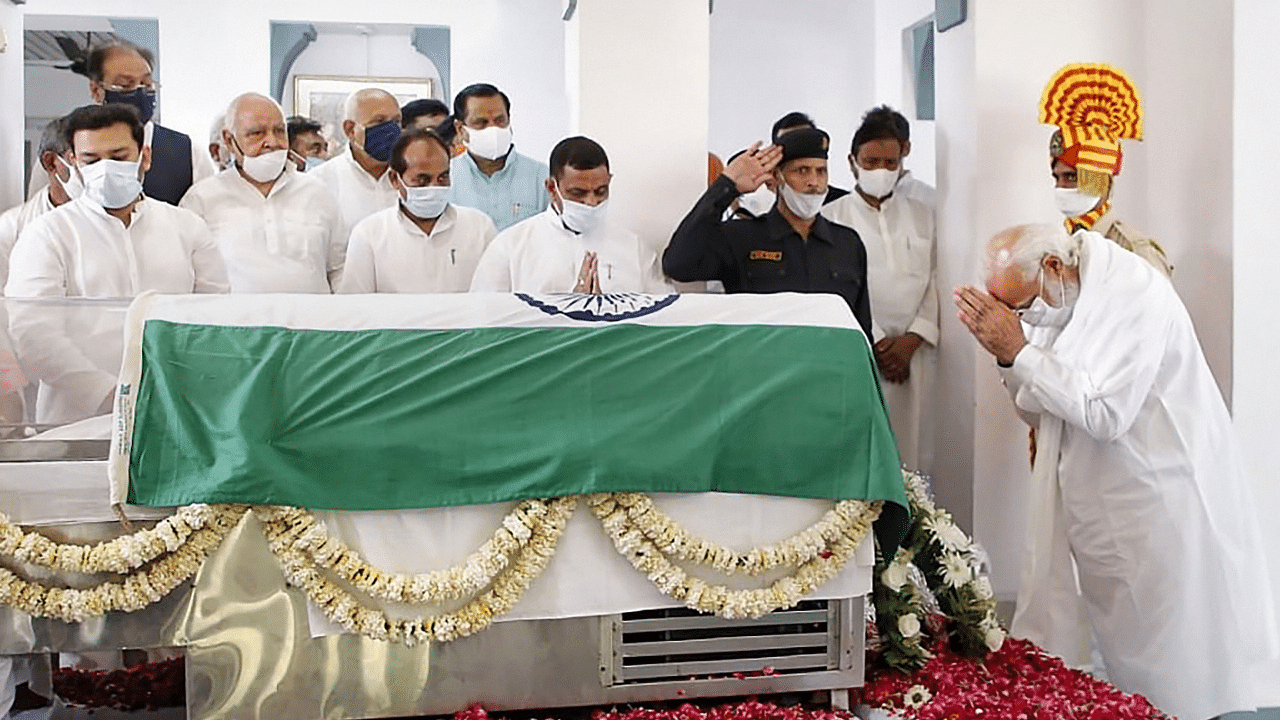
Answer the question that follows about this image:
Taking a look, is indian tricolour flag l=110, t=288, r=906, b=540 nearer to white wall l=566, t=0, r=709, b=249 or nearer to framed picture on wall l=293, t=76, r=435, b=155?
white wall l=566, t=0, r=709, b=249

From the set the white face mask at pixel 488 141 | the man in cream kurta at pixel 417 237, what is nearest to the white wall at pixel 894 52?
the white face mask at pixel 488 141

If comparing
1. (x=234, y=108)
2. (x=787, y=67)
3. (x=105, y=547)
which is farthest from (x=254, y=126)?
(x=787, y=67)

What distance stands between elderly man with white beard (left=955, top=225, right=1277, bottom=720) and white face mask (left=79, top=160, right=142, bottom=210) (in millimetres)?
2467

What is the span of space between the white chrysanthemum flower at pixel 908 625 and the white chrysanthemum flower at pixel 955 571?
199mm

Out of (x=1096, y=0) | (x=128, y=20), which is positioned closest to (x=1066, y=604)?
(x=1096, y=0)

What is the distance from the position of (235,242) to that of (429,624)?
1882 millimetres

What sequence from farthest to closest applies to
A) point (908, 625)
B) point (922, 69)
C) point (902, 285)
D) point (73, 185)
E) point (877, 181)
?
point (922, 69)
point (902, 285)
point (877, 181)
point (73, 185)
point (908, 625)

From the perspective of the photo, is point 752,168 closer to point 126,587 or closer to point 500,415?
point 500,415

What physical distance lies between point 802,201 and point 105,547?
8.54 feet

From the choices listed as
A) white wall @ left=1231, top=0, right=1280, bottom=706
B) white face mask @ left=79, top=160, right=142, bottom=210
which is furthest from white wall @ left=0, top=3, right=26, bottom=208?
white wall @ left=1231, top=0, right=1280, bottom=706

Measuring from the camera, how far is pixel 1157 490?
13.0ft

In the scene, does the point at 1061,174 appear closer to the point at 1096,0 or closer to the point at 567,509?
the point at 1096,0

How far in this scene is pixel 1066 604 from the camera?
→ 13.7 feet

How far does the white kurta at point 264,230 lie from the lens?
15.0 ft
